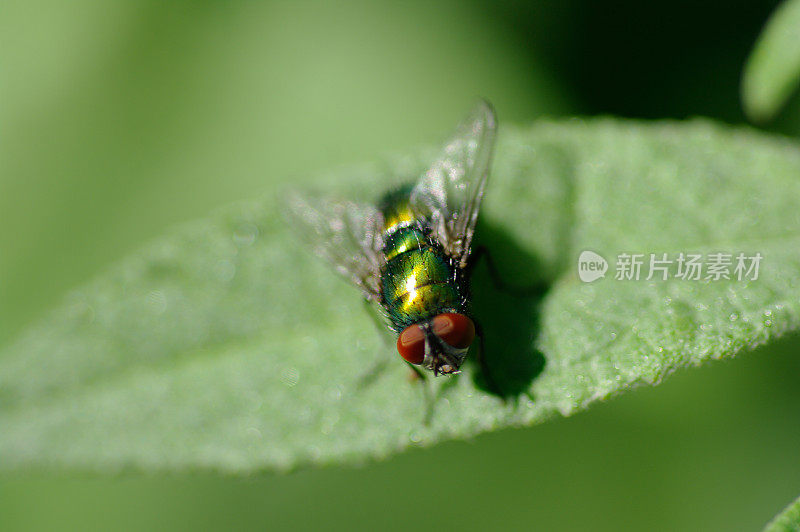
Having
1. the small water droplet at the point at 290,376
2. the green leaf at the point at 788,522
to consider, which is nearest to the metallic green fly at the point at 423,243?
the small water droplet at the point at 290,376

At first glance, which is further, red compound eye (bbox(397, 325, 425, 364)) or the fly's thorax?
the fly's thorax

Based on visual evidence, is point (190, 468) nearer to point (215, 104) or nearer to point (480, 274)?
point (480, 274)

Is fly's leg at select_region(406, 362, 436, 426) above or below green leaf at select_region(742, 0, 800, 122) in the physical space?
below

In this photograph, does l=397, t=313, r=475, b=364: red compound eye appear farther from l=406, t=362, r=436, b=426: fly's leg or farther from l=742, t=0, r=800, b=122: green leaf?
l=742, t=0, r=800, b=122: green leaf

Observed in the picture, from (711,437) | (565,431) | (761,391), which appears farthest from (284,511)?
(761,391)

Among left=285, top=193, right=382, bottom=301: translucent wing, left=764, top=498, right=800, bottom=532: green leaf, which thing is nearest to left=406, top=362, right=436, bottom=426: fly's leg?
left=285, top=193, right=382, bottom=301: translucent wing

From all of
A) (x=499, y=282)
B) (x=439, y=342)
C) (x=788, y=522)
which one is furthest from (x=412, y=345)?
(x=788, y=522)

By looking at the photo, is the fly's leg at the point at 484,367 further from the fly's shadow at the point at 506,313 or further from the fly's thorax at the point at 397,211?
the fly's thorax at the point at 397,211

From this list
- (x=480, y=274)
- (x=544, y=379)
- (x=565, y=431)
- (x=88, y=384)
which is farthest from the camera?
(x=565, y=431)
